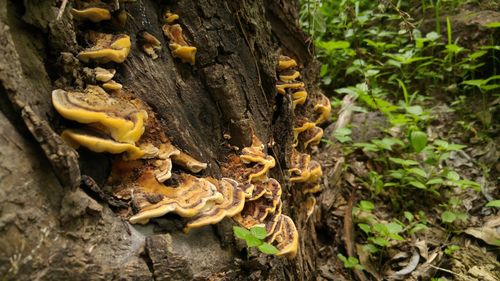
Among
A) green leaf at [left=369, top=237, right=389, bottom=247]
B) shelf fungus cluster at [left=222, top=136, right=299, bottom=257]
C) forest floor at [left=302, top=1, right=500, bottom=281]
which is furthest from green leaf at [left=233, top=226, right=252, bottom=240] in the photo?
green leaf at [left=369, top=237, right=389, bottom=247]

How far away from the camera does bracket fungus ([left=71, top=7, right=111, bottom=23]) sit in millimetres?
2312

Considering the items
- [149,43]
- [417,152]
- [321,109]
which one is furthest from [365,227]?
[149,43]

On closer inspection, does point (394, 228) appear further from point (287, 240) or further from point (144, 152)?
point (144, 152)

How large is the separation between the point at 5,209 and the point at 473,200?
5301 mm

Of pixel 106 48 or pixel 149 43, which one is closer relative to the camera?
pixel 106 48

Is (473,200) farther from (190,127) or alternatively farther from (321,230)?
(190,127)

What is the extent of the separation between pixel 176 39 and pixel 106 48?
2.16ft

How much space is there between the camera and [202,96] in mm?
3047

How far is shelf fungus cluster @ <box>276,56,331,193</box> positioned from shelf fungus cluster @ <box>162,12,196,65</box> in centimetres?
105

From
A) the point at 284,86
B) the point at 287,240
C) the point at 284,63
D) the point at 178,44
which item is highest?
the point at 178,44

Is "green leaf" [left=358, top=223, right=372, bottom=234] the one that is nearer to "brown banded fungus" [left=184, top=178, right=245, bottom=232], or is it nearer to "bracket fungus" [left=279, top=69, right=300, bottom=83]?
"bracket fungus" [left=279, top=69, right=300, bottom=83]

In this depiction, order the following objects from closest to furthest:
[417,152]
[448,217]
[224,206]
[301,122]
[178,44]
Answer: [224,206] < [178,44] < [301,122] < [448,217] < [417,152]

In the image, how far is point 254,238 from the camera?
2.52 m

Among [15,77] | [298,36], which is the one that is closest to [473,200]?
[298,36]
